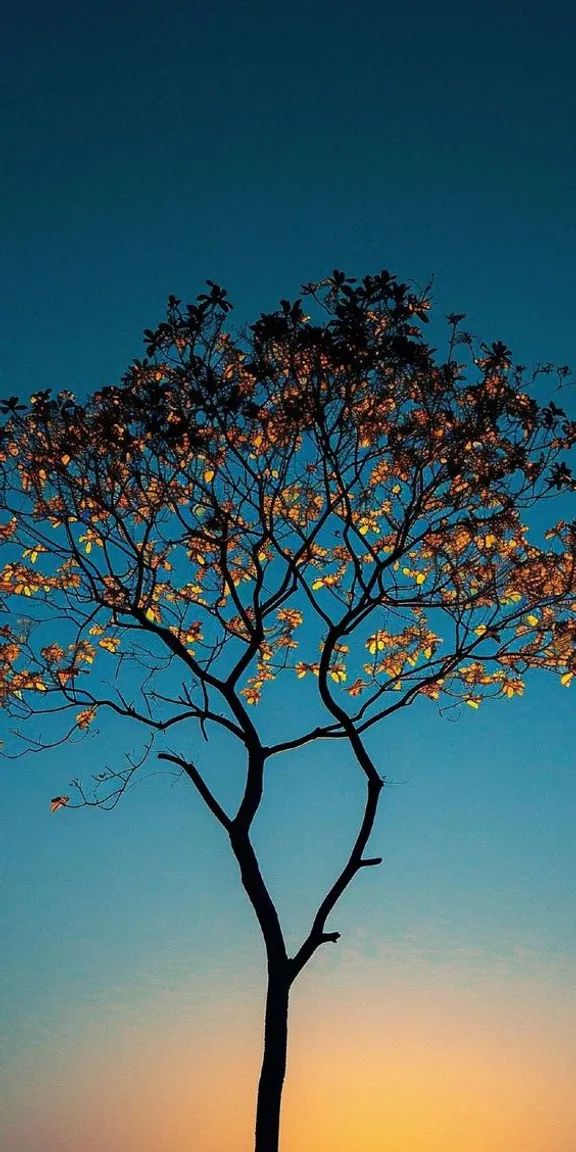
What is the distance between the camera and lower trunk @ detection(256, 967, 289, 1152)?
38.5 feet

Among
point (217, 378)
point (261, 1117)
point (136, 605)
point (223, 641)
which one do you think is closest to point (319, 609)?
point (223, 641)

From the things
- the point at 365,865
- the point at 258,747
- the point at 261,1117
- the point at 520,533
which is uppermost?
the point at 520,533

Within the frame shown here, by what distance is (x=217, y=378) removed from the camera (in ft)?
40.5

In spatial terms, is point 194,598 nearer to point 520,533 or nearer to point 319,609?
point 319,609

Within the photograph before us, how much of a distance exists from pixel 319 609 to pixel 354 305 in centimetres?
356

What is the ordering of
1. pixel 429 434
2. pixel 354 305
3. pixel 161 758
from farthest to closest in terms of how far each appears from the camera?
pixel 161 758
pixel 429 434
pixel 354 305

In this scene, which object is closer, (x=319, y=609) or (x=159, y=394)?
(x=159, y=394)

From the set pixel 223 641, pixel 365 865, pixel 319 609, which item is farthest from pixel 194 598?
pixel 365 865

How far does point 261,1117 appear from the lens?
11.8 metres

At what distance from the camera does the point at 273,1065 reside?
1191cm

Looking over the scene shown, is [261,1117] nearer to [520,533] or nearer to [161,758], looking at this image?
[161,758]

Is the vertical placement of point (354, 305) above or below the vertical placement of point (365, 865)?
above

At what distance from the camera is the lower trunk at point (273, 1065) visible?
11.7 meters

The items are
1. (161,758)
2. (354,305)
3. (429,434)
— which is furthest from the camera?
(161,758)
